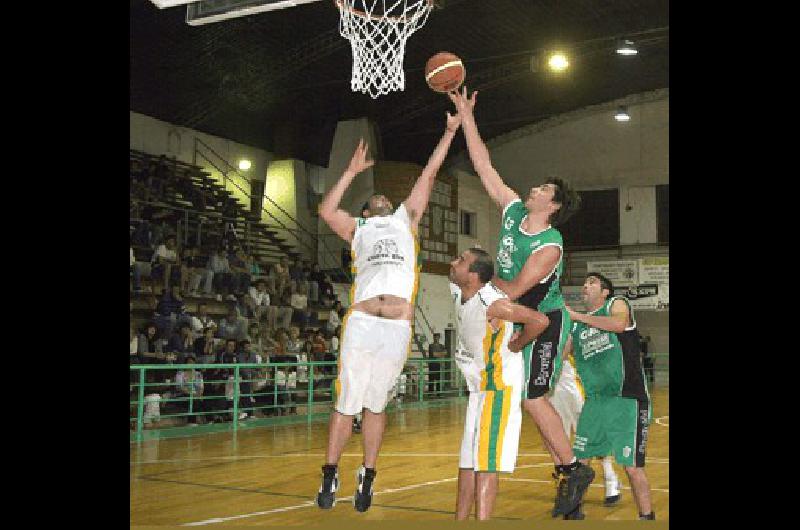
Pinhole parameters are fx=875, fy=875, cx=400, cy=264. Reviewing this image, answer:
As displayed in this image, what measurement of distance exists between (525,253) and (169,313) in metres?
8.06

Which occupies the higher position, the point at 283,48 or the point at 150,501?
the point at 283,48

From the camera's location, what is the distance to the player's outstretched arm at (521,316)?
13.8 feet

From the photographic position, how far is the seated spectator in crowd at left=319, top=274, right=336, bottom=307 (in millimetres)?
17281

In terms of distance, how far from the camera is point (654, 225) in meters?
24.6

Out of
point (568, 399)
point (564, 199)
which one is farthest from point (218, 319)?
point (564, 199)

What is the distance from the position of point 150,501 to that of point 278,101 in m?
14.0

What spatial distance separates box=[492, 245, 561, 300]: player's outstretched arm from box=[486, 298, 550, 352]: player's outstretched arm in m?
0.69

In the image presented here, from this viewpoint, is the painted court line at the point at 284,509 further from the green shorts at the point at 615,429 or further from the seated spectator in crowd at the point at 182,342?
the seated spectator in crowd at the point at 182,342

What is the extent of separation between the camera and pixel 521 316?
4.23 meters

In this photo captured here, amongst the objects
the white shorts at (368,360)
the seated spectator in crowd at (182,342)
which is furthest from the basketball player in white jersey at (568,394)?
Answer: the seated spectator in crowd at (182,342)

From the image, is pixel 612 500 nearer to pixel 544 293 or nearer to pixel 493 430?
pixel 544 293
